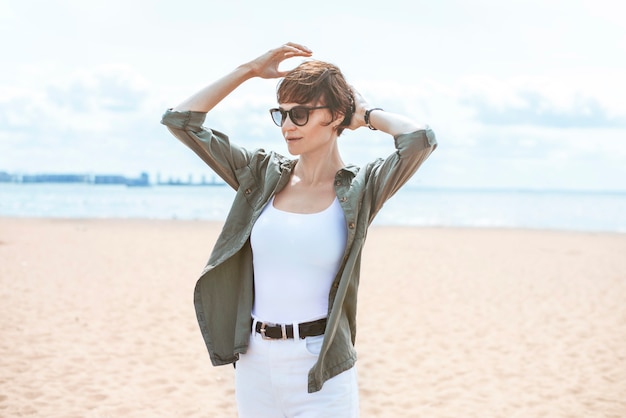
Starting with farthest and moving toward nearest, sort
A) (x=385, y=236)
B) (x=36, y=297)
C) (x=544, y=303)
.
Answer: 1. (x=385, y=236)
2. (x=544, y=303)
3. (x=36, y=297)

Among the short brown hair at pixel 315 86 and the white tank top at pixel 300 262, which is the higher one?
the short brown hair at pixel 315 86

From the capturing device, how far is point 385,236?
1016 inches

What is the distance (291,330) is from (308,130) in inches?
28.6

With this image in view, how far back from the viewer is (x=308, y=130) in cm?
245

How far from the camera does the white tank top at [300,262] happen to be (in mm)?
2385

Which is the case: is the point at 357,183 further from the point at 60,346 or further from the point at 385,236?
the point at 385,236

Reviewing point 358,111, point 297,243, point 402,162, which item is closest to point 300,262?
point 297,243

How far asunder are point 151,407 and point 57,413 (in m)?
0.83

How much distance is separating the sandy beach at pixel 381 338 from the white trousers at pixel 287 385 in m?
4.01

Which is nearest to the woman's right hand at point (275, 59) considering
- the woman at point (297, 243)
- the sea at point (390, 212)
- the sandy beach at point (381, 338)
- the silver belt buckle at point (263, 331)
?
the woman at point (297, 243)

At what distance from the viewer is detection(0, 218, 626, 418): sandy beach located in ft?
21.9

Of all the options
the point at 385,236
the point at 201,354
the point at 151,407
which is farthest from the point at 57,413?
the point at 385,236

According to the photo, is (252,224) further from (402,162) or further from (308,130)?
(402,162)

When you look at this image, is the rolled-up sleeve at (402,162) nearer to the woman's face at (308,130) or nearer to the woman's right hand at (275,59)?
the woman's face at (308,130)
